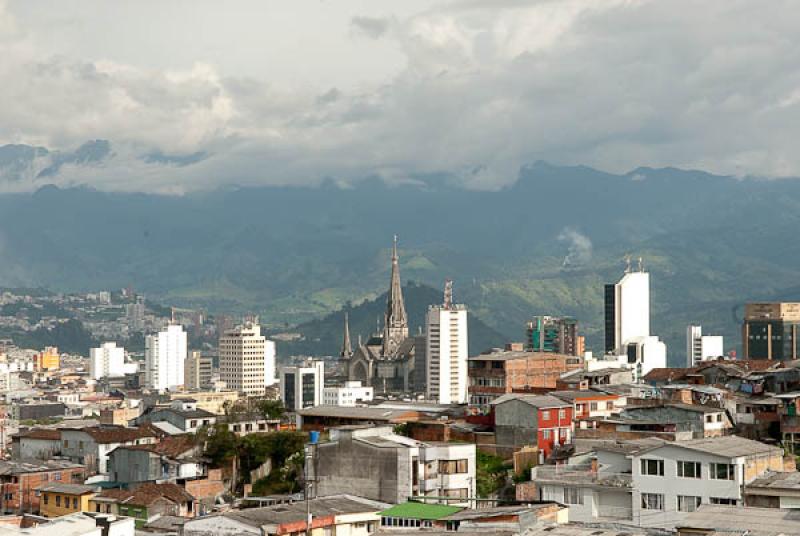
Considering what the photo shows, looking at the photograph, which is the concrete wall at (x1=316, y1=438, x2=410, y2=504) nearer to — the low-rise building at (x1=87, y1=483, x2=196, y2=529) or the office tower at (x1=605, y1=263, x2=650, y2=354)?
the low-rise building at (x1=87, y1=483, x2=196, y2=529)

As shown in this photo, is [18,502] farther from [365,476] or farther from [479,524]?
[479,524]

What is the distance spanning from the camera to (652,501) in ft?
132

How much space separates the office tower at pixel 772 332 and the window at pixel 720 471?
9504cm

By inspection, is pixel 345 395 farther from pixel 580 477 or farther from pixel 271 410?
pixel 580 477

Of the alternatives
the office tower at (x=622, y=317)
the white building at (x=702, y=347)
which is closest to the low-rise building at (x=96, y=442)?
the office tower at (x=622, y=317)

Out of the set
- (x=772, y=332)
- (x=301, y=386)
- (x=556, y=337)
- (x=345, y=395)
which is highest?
(x=772, y=332)

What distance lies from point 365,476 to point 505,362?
99.1 ft

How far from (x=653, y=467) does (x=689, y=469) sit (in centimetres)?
115

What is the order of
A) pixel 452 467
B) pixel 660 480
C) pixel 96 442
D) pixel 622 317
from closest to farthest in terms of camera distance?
pixel 660 480, pixel 452 467, pixel 96 442, pixel 622 317

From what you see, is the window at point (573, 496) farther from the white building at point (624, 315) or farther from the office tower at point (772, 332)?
the white building at point (624, 315)

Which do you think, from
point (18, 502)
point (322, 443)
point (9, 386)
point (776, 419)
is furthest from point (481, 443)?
point (9, 386)

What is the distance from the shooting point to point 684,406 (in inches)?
2012

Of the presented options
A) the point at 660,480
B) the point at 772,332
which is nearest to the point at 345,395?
the point at 772,332

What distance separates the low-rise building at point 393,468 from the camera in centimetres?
4666
